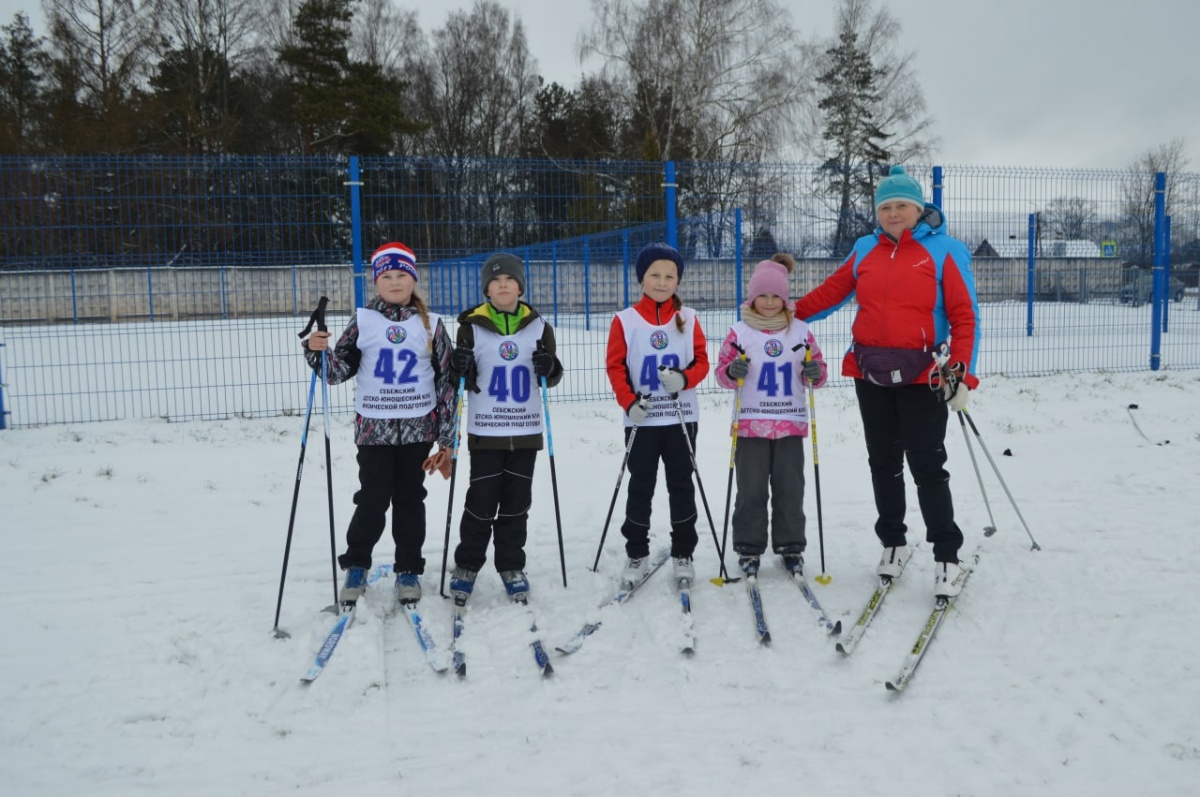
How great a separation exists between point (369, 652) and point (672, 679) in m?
1.20

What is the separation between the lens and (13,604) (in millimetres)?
3846

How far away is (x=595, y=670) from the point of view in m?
3.25

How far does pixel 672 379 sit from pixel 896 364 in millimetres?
1001

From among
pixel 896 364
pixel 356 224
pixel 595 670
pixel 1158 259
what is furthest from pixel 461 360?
pixel 1158 259

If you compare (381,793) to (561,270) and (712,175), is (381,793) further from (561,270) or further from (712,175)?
(561,270)

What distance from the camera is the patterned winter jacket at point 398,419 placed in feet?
12.3

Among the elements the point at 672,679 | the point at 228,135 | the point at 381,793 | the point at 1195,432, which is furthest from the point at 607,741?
the point at 228,135

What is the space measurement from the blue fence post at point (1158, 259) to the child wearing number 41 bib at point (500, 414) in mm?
9746

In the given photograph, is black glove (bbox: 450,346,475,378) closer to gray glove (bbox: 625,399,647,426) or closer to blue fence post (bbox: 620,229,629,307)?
gray glove (bbox: 625,399,647,426)

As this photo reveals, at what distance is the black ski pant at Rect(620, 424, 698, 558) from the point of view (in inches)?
160

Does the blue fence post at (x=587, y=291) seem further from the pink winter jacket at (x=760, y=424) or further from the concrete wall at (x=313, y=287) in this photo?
the pink winter jacket at (x=760, y=424)

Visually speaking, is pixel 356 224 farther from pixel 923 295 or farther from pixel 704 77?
pixel 704 77

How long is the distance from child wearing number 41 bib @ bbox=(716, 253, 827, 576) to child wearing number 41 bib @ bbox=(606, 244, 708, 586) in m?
0.24

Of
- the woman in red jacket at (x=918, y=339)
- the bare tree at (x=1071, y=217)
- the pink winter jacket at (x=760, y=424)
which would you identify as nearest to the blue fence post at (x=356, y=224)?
the pink winter jacket at (x=760, y=424)
